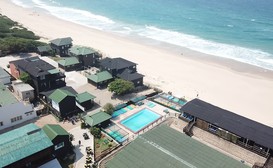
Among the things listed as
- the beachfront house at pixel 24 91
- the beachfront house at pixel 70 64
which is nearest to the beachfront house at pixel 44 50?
the beachfront house at pixel 70 64

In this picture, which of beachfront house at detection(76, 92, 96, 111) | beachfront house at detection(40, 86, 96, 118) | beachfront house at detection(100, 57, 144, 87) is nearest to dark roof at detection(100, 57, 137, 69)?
beachfront house at detection(100, 57, 144, 87)

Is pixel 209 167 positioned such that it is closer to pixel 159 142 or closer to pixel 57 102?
pixel 159 142

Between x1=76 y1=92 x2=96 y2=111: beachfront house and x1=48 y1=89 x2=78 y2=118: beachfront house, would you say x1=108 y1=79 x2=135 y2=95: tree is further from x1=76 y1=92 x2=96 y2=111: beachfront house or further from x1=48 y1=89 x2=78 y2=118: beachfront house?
x1=48 y1=89 x2=78 y2=118: beachfront house

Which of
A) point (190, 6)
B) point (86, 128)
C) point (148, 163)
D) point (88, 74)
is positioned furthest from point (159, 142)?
point (190, 6)

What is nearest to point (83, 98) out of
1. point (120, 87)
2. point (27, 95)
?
point (120, 87)

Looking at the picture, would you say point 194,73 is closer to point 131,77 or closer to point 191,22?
point 131,77

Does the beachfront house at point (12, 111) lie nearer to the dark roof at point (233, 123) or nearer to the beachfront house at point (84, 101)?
the beachfront house at point (84, 101)
